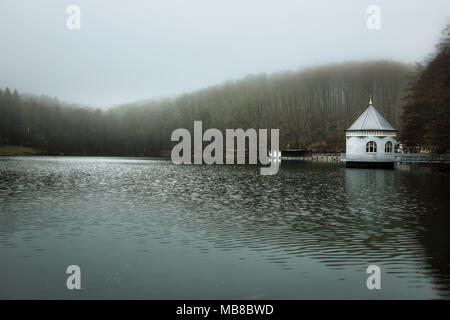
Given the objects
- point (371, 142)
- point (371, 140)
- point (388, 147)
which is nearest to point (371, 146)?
point (371, 142)

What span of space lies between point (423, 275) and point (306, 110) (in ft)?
582

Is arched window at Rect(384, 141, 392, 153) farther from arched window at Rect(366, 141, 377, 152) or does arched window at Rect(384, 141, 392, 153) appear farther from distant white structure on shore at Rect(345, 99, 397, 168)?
arched window at Rect(366, 141, 377, 152)

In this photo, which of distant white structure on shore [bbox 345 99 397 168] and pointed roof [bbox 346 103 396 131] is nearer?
distant white structure on shore [bbox 345 99 397 168]

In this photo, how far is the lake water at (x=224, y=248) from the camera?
8.92 m

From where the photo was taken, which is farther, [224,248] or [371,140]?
[371,140]

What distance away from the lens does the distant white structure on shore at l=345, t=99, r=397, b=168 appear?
6347cm

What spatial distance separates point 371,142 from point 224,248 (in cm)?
5632

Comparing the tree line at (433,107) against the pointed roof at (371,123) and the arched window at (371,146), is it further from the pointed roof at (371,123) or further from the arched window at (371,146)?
the arched window at (371,146)

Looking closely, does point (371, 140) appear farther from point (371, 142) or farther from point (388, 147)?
point (388, 147)

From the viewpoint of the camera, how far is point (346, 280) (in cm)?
941

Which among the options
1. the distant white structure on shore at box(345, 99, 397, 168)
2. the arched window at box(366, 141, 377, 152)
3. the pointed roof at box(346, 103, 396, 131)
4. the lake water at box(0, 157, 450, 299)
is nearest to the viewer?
the lake water at box(0, 157, 450, 299)

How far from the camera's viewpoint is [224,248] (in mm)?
12398

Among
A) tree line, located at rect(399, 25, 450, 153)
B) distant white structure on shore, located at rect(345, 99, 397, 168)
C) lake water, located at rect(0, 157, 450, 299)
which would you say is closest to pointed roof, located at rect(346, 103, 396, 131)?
distant white structure on shore, located at rect(345, 99, 397, 168)

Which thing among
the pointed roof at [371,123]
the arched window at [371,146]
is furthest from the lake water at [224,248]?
the pointed roof at [371,123]
